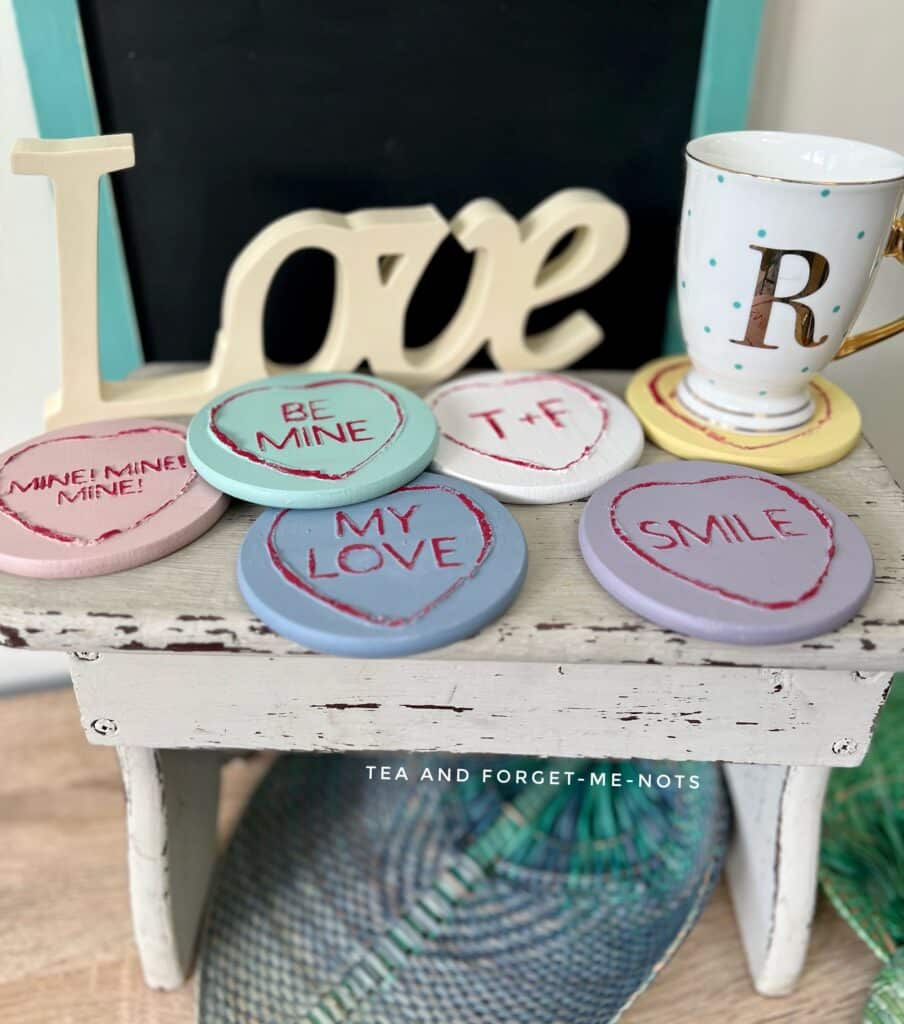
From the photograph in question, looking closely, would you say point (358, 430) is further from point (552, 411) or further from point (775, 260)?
point (775, 260)

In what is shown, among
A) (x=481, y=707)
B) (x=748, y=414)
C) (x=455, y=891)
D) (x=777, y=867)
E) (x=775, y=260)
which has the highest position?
(x=775, y=260)

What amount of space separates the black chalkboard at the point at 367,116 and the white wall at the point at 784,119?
0.07 meters

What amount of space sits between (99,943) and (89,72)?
0.68 metres

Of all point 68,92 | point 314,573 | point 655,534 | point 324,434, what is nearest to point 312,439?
point 324,434

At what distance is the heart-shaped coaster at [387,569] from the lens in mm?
437

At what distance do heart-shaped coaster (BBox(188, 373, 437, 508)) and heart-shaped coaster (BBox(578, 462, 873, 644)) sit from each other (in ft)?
0.41

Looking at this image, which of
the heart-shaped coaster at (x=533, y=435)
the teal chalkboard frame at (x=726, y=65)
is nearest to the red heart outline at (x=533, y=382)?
the heart-shaped coaster at (x=533, y=435)

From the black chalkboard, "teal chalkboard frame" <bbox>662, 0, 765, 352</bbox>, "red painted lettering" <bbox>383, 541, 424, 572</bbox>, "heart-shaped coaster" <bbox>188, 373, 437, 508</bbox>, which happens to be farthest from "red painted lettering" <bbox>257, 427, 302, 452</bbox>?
"teal chalkboard frame" <bbox>662, 0, 765, 352</bbox>

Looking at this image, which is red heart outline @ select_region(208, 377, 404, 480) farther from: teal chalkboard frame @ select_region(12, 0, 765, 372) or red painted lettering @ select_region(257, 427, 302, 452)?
teal chalkboard frame @ select_region(12, 0, 765, 372)

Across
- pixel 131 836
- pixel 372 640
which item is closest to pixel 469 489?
pixel 372 640

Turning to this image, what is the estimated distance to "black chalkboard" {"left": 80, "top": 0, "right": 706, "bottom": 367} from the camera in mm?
619

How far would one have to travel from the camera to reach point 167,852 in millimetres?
632

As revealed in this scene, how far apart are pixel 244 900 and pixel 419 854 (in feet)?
0.51

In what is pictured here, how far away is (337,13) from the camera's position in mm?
616
